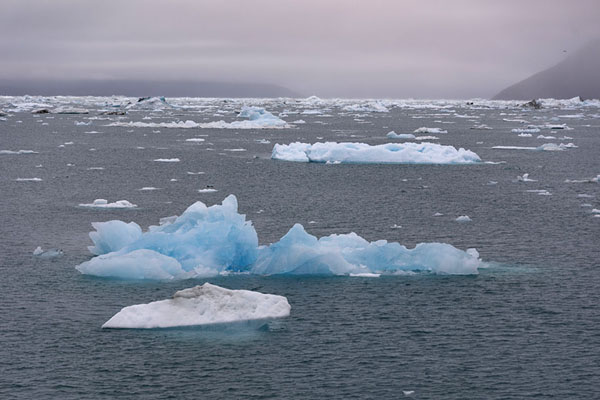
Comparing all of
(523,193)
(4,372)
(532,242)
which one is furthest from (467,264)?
(523,193)

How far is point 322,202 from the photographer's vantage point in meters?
25.6

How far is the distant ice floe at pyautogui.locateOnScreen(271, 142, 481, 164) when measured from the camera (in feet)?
125

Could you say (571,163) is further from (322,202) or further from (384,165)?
(322,202)

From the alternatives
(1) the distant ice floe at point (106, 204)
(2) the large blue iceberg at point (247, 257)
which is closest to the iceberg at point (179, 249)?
(2) the large blue iceberg at point (247, 257)

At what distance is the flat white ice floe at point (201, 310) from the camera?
40.3 feet

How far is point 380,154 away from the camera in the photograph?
38094 millimetres

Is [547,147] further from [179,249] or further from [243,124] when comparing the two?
[179,249]

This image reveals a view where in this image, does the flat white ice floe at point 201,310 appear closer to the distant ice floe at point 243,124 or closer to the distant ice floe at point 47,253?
the distant ice floe at point 47,253

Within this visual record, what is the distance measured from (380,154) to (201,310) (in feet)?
86.7

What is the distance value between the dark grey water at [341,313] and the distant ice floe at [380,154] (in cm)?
1002

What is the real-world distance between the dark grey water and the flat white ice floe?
0.29 metres

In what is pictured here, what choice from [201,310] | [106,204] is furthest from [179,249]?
[106,204]

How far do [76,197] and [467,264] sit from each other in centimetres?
1502

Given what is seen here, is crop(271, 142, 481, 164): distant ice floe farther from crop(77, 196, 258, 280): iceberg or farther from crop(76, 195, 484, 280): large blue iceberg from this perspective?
crop(76, 195, 484, 280): large blue iceberg
